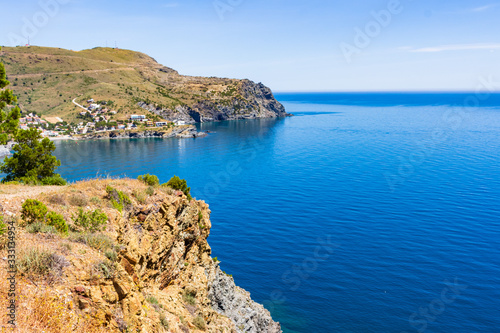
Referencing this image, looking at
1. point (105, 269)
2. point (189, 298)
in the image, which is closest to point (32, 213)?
point (105, 269)

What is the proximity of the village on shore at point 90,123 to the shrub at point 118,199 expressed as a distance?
147 m

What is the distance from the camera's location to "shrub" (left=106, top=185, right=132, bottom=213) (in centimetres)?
1750

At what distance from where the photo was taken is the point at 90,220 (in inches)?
581

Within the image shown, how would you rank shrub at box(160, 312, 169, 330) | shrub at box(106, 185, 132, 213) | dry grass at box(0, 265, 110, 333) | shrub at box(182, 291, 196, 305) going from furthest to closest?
shrub at box(182, 291, 196, 305)
shrub at box(106, 185, 132, 213)
shrub at box(160, 312, 169, 330)
dry grass at box(0, 265, 110, 333)

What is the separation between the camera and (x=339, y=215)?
56.7 m

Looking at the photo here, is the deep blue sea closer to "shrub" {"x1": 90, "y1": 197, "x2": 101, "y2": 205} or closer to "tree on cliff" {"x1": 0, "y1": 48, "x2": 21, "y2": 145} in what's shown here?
"shrub" {"x1": 90, "y1": 197, "x2": 101, "y2": 205}

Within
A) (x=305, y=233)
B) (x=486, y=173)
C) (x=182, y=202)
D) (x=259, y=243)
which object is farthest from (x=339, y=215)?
(x=486, y=173)

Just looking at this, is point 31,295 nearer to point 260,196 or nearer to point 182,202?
point 182,202

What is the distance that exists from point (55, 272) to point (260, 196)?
59244mm

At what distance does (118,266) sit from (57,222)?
4015 mm

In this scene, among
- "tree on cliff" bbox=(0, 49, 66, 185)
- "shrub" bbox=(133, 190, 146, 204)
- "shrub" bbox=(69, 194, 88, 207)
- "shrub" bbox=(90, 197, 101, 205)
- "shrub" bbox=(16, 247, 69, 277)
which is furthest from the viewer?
"tree on cliff" bbox=(0, 49, 66, 185)

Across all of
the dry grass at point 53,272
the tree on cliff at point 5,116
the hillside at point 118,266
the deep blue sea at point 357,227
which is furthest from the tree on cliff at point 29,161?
the deep blue sea at point 357,227

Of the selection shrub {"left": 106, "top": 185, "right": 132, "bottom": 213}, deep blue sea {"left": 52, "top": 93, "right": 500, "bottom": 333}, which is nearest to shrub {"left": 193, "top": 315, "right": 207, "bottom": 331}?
shrub {"left": 106, "top": 185, "right": 132, "bottom": 213}

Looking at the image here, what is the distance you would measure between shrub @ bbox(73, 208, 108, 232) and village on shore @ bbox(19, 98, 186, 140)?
150 metres
